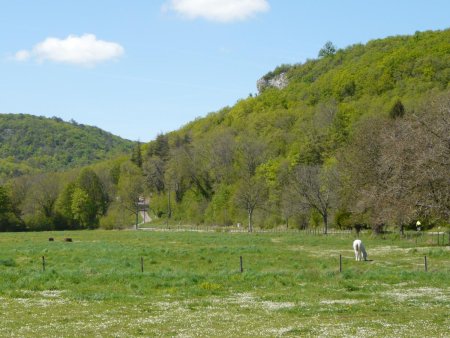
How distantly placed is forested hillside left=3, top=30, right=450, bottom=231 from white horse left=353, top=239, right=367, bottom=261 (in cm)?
858

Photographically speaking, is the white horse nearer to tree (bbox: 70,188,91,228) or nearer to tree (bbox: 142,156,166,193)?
tree (bbox: 70,188,91,228)

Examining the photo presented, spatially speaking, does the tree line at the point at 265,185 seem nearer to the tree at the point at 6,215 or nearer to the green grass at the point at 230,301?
the tree at the point at 6,215

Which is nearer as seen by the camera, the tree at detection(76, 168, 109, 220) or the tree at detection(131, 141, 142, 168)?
the tree at detection(76, 168, 109, 220)

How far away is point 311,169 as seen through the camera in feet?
302

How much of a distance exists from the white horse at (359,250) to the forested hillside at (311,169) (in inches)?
338

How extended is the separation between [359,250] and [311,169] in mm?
52659

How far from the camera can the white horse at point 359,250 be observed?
39438 mm

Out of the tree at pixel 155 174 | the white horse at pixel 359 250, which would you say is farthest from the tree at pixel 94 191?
the white horse at pixel 359 250

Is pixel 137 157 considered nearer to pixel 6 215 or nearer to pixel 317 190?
pixel 6 215

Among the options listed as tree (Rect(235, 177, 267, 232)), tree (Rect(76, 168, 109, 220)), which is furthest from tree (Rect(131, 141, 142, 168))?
tree (Rect(235, 177, 267, 232))

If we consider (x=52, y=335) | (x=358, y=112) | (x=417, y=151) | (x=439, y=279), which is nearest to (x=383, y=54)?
(x=358, y=112)

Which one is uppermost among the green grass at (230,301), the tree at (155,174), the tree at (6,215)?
the tree at (155,174)

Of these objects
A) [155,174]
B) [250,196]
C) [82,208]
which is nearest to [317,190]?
[250,196]

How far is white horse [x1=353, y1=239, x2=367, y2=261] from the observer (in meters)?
39.4
